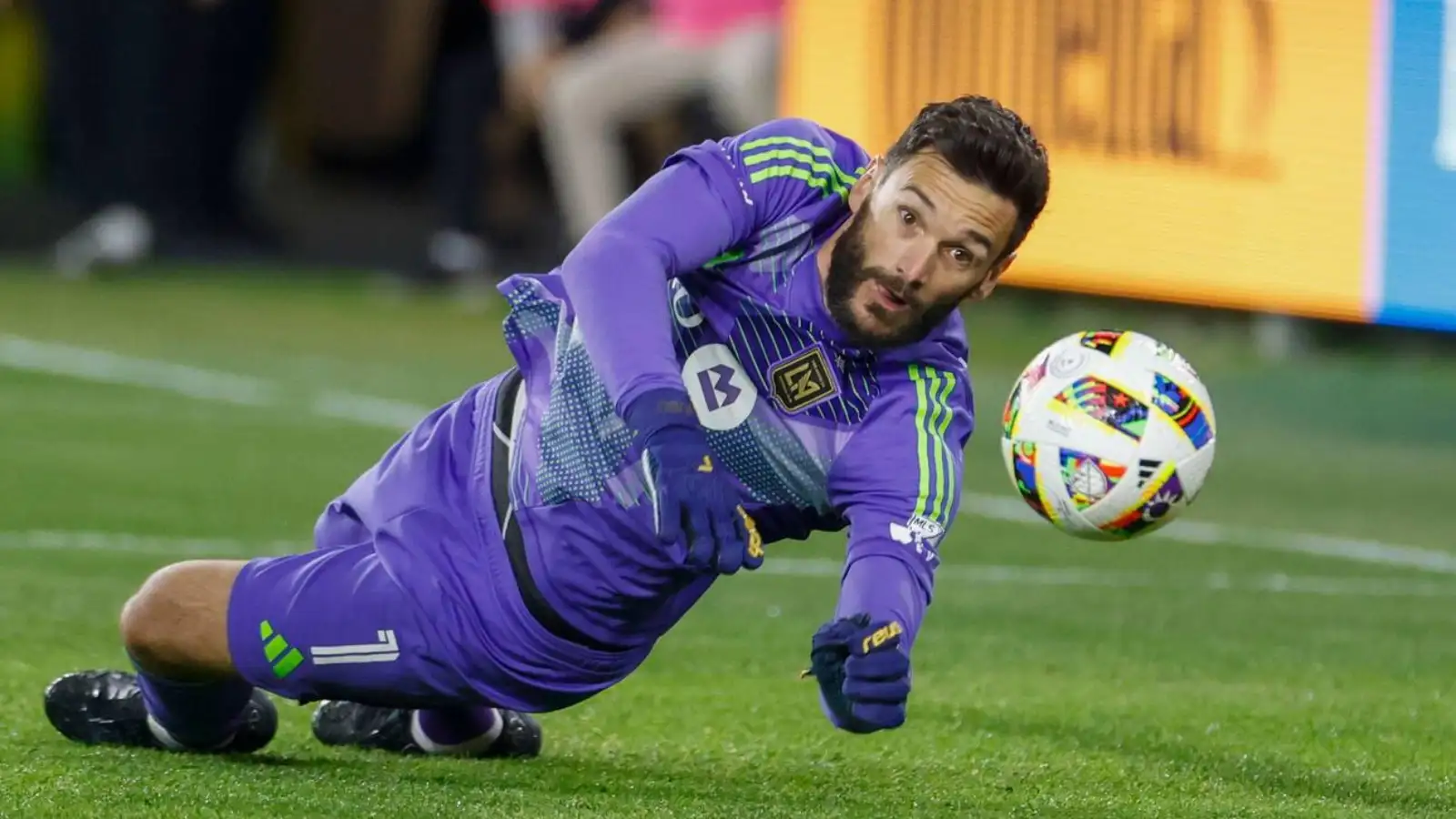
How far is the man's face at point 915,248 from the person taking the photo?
412 centimetres

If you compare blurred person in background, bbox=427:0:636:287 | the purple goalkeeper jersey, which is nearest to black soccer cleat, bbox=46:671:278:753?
the purple goalkeeper jersey

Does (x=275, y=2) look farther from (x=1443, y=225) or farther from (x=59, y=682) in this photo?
(x=59, y=682)

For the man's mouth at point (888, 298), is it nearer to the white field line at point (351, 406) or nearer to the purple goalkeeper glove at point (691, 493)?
the purple goalkeeper glove at point (691, 493)

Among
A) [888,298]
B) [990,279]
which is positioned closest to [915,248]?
[888,298]

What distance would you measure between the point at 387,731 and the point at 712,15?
805 centimetres

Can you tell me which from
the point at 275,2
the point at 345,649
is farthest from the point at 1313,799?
the point at 275,2

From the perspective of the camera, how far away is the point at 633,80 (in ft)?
42.4

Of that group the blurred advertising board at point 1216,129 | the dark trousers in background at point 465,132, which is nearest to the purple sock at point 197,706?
the blurred advertising board at point 1216,129

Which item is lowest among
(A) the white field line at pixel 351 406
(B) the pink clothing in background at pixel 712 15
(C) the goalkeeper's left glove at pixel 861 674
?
(A) the white field line at pixel 351 406

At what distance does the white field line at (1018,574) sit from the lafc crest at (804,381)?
9.66ft

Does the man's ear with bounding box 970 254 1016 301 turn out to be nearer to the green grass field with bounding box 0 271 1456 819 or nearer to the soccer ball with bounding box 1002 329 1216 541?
the soccer ball with bounding box 1002 329 1216 541

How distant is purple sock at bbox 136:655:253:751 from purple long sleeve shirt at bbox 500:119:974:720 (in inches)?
26.4

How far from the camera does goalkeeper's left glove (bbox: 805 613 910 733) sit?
149 inches

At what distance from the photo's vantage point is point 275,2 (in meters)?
15.3
